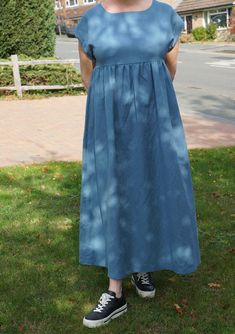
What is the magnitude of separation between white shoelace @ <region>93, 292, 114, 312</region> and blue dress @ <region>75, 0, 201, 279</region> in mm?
173

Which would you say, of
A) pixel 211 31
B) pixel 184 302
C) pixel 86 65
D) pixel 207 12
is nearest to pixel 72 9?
pixel 207 12

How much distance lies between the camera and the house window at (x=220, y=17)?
43.6 metres

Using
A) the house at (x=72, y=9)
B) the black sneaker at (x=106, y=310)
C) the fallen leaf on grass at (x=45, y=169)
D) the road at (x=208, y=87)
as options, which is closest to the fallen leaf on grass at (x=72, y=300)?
the black sneaker at (x=106, y=310)

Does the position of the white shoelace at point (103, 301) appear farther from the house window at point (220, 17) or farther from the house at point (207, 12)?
the house window at point (220, 17)

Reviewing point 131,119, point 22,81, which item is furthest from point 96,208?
point 22,81

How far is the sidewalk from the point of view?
7.62m

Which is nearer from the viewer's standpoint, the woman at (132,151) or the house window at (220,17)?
the woman at (132,151)

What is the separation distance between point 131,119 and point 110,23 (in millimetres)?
506

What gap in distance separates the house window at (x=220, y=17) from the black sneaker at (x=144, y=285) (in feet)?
139

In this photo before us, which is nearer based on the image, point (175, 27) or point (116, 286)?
point (175, 27)

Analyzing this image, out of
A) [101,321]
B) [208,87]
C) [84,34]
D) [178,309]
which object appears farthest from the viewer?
[208,87]

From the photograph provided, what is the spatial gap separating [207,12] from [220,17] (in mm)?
1791

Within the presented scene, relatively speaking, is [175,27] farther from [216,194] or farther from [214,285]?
[216,194]

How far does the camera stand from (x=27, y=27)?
14.7 metres
